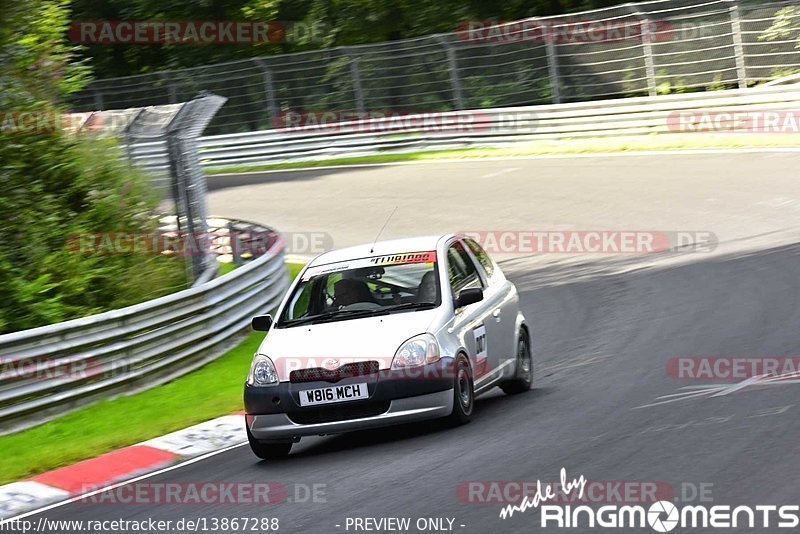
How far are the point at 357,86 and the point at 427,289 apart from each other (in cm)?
2315

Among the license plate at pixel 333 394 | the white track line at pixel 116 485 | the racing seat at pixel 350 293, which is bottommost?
the white track line at pixel 116 485

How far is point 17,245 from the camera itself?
607 inches

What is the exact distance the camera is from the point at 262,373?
8.80 meters

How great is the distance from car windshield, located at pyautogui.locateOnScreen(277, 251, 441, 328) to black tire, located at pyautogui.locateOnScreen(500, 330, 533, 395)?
4.50ft

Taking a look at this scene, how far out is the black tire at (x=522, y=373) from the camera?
34.1 feet

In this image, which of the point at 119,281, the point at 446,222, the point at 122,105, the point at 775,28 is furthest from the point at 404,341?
→ the point at 122,105

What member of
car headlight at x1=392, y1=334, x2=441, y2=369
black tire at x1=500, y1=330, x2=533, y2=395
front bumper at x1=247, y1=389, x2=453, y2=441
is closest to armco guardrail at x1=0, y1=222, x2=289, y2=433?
front bumper at x1=247, y1=389, x2=453, y2=441

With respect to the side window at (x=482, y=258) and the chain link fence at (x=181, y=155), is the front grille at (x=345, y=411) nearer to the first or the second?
the side window at (x=482, y=258)

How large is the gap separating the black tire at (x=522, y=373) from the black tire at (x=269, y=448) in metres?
2.21

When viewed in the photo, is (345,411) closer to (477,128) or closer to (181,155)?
(181,155)

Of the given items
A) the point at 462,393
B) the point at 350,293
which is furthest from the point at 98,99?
the point at 462,393

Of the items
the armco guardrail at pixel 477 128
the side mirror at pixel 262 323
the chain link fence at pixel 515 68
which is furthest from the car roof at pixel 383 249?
the chain link fence at pixel 515 68

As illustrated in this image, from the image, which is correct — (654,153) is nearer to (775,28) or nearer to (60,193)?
(775,28)

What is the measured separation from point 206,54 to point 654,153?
21617 millimetres
